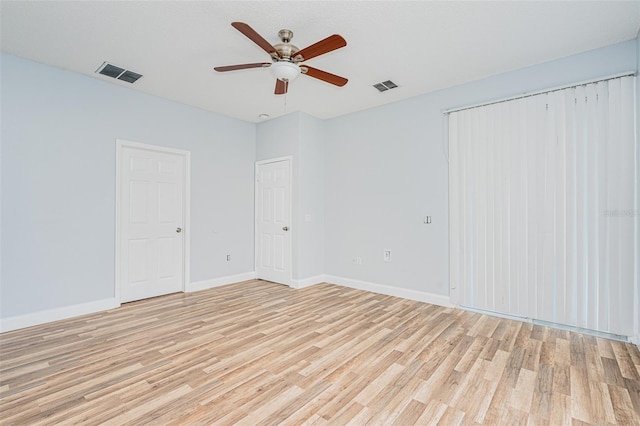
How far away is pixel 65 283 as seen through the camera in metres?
3.46

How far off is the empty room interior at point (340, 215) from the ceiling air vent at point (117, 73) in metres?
0.04

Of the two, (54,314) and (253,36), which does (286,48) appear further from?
(54,314)

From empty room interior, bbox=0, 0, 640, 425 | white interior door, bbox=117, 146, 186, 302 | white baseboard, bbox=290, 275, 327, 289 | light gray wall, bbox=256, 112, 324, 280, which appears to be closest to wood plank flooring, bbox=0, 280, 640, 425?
empty room interior, bbox=0, 0, 640, 425

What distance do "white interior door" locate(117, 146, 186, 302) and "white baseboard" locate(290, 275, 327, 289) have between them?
1.73m

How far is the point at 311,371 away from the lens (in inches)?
90.3

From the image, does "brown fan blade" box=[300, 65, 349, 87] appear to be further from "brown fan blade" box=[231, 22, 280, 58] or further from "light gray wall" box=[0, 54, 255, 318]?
"light gray wall" box=[0, 54, 255, 318]

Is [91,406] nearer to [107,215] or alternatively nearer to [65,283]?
[65,283]

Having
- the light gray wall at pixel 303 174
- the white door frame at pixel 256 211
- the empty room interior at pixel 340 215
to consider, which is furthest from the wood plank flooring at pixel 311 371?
the light gray wall at pixel 303 174

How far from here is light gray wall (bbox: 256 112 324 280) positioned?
4938 millimetres

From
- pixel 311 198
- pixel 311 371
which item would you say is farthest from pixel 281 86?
pixel 311 371

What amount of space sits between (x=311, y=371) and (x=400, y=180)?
2943mm

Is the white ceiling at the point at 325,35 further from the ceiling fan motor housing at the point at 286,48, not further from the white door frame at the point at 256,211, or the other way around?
the white door frame at the point at 256,211

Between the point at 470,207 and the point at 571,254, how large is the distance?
3.55 ft

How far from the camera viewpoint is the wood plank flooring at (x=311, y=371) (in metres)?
1.82
